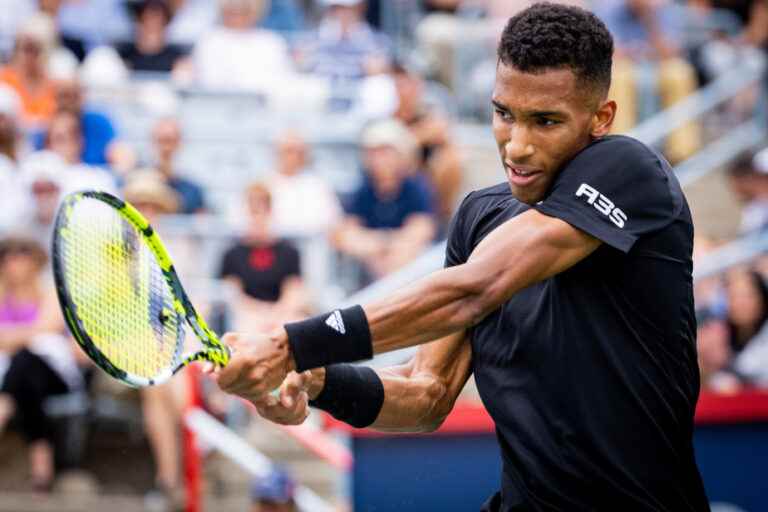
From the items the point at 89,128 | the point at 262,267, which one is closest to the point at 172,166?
the point at 89,128

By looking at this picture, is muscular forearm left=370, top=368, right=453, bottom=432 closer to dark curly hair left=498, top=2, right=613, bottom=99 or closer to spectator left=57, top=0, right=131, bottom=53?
dark curly hair left=498, top=2, right=613, bottom=99

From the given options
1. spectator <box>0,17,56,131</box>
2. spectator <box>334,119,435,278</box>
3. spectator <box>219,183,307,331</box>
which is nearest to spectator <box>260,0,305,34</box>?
spectator <box>0,17,56,131</box>

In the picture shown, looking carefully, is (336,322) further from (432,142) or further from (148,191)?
(432,142)

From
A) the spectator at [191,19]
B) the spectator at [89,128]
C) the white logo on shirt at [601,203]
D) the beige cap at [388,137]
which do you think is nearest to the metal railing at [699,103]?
the beige cap at [388,137]

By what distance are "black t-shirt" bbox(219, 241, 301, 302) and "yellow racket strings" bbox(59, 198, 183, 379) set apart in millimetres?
4102

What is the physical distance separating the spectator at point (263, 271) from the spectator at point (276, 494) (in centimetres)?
120

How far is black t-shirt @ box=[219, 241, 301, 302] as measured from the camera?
814 cm

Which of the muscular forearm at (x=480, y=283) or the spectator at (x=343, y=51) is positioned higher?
the muscular forearm at (x=480, y=283)

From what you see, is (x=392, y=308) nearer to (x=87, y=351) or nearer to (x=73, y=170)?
(x=87, y=351)

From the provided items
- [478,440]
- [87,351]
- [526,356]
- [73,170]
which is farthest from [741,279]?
[87,351]

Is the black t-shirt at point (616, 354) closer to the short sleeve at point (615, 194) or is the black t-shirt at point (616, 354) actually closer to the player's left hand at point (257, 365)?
the short sleeve at point (615, 194)

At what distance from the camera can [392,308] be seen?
3.51 meters

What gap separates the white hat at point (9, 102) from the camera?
8891 millimetres

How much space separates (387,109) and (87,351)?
6.51 metres
